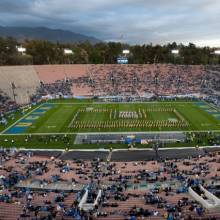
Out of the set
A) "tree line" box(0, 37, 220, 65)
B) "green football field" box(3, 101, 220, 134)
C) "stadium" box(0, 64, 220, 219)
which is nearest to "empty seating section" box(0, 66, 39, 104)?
"stadium" box(0, 64, 220, 219)

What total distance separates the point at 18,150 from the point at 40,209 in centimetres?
2021

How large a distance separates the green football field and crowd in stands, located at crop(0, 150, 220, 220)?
14312 mm

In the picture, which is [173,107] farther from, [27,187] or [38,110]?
[27,187]

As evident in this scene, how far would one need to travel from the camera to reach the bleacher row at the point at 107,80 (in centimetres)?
9219

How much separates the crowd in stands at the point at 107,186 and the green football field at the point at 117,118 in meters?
14.3

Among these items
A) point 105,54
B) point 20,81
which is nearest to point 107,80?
point 20,81

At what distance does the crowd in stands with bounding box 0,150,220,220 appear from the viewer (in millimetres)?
25578

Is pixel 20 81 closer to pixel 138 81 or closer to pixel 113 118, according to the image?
pixel 138 81

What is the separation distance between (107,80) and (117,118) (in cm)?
4046

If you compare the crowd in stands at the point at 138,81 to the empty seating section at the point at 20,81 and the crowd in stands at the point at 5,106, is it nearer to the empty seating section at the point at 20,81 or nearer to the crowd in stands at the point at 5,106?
the empty seating section at the point at 20,81

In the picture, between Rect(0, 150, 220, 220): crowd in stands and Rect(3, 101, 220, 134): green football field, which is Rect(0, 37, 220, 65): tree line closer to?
Rect(3, 101, 220, 134): green football field

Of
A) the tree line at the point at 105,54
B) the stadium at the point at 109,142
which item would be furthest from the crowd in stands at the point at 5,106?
the tree line at the point at 105,54

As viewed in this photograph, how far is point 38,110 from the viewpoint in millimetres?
73250

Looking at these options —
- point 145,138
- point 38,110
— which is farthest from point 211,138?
point 38,110
